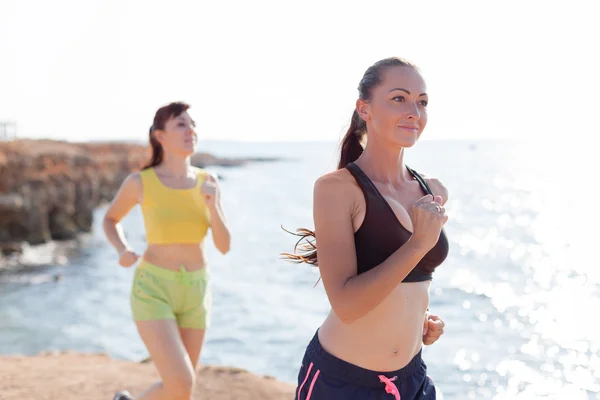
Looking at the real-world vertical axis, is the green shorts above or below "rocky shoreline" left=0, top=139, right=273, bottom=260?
above

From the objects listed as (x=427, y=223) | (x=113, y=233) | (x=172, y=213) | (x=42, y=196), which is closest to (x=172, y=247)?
(x=172, y=213)

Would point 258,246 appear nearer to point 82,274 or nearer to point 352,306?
point 82,274

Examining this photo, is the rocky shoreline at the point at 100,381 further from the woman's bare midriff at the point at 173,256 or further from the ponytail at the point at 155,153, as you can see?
the ponytail at the point at 155,153

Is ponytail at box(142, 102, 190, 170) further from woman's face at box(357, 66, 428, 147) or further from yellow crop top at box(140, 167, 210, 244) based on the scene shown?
woman's face at box(357, 66, 428, 147)

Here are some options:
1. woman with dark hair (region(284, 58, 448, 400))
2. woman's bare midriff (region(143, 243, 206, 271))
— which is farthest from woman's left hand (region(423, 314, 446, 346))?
woman's bare midriff (region(143, 243, 206, 271))

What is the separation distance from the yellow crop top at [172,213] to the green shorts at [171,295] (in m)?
0.22

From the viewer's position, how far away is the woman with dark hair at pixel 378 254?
7.45ft

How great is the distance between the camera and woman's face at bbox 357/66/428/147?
2.47 metres

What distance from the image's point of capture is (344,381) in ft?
8.09

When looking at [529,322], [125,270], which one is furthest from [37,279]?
[529,322]

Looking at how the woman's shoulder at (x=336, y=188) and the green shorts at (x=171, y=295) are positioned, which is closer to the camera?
the woman's shoulder at (x=336, y=188)


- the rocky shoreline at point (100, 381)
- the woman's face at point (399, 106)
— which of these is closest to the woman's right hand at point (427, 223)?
the woman's face at point (399, 106)

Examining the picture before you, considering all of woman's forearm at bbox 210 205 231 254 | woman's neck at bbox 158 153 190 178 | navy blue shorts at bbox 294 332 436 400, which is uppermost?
woman's neck at bbox 158 153 190 178

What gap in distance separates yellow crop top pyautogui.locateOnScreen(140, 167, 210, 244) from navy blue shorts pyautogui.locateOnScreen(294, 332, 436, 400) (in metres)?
2.24
